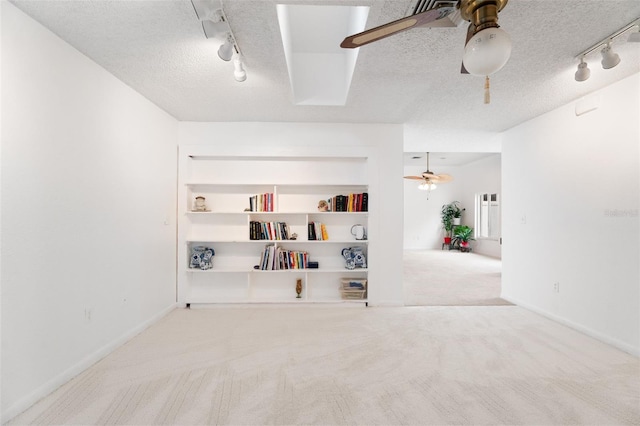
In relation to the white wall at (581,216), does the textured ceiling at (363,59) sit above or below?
above

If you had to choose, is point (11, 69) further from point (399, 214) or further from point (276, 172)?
point (399, 214)

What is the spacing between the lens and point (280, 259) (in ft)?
13.0

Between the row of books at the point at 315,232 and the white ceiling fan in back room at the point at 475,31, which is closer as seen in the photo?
the white ceiling fan in back room at the point at 475,31

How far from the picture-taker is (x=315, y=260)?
4160 millimetres

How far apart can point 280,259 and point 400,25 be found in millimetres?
3121

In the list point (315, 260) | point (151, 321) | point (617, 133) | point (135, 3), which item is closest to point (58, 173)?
point (135, 3)

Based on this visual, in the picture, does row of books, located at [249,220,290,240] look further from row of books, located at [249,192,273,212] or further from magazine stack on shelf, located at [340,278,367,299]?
magazine stack on shelf, located at [340,278,367,299]

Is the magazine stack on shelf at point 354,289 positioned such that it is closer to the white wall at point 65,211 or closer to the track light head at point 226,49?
the white wall at point 65,211

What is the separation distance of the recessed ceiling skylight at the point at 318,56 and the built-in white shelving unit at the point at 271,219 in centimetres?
92

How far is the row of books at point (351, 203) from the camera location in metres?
4.02

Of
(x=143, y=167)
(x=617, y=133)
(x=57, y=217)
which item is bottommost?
(x=57, y=217)

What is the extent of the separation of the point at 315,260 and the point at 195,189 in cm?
189

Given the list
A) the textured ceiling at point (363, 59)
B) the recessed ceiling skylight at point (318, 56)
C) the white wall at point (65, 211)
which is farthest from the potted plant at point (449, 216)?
the white wall at point (65, 211)

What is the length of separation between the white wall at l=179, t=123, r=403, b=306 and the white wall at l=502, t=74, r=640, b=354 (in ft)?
5.48
